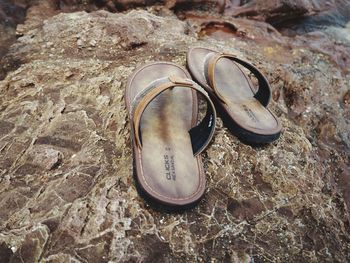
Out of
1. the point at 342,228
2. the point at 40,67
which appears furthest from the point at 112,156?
the point at 342,228

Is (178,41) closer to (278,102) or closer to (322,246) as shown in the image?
(278,102)

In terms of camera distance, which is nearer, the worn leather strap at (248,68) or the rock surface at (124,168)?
the rock surface at (124,168)

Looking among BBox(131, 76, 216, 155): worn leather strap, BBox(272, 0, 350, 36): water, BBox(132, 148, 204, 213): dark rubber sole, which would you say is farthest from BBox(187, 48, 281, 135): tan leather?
BBox(272, 0, 350, 36): water

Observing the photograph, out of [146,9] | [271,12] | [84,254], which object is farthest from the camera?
[271,12]

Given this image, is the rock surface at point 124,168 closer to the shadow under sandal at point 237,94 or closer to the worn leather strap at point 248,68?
the shadow under sandal at point 237,94

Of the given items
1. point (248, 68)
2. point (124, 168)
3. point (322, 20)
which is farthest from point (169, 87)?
point (322, 20)

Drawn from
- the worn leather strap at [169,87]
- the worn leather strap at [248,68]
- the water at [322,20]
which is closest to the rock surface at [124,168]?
the worn leather strap at [169,87]

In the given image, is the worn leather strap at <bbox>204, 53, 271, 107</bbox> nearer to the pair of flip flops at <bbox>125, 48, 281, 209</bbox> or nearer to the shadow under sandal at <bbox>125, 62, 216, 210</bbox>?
the pair of flip flops at <bbox>125, 48, 281, 209</bbox>
